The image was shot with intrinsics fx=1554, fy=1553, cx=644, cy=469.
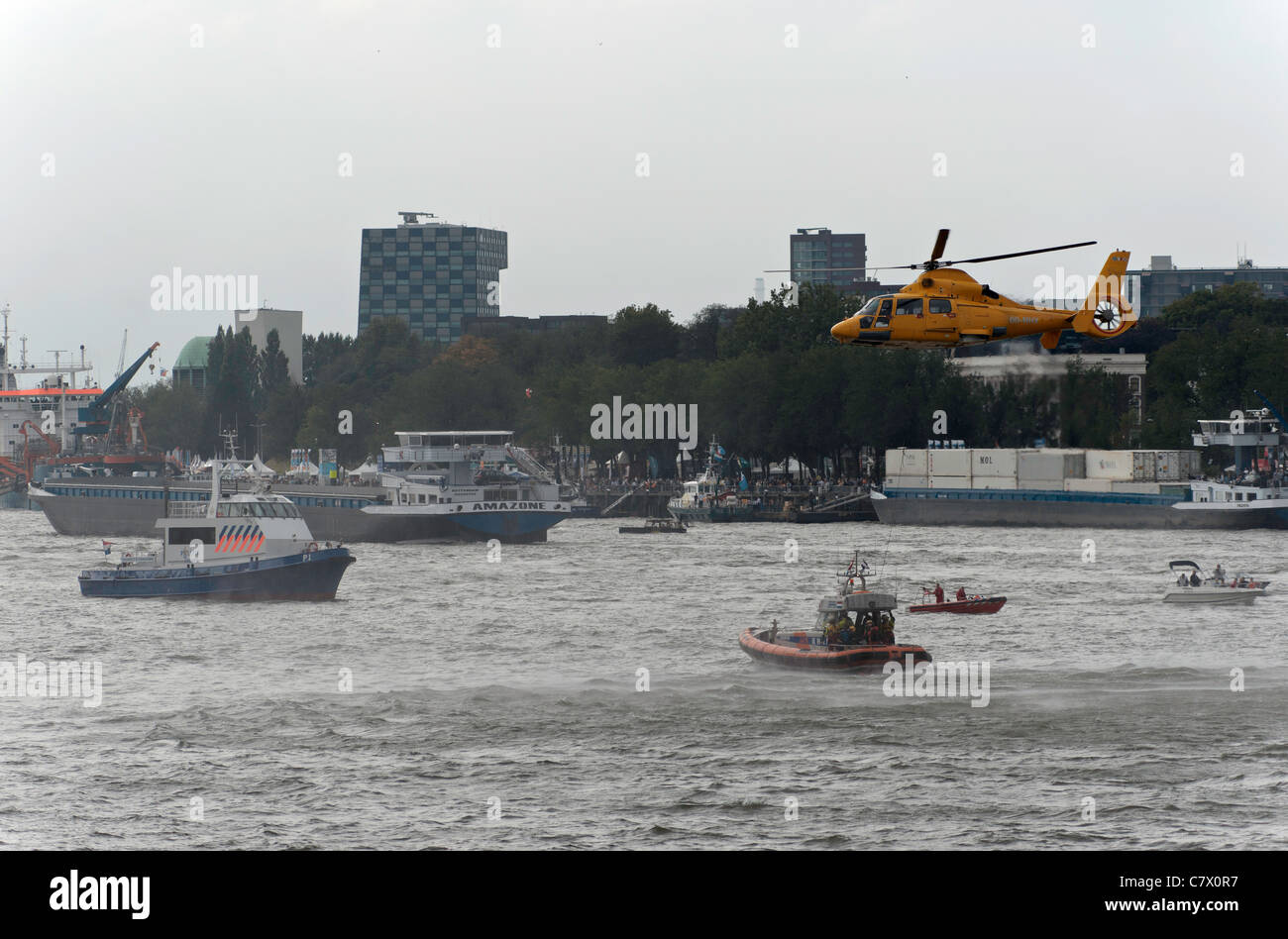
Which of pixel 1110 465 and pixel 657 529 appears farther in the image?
pixel 1110 465

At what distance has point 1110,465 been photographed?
141m

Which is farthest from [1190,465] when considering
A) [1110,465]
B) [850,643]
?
[850,643]

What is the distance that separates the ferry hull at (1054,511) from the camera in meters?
127

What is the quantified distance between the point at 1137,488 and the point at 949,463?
19.6 metres

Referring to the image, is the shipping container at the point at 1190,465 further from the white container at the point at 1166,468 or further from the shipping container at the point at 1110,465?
the shipping container at the point at 1110,465

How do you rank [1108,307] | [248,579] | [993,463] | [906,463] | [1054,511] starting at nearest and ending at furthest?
1. [1108,307]
2. [248,579]
3. [1054,511]
4. [993,463]
5. [906,463]

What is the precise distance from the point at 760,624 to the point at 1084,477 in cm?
9020

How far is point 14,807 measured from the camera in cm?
3284

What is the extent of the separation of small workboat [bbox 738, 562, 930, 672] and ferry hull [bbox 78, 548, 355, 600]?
29.1 metres

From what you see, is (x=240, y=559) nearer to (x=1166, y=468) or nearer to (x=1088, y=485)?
(x=1088, y=485)

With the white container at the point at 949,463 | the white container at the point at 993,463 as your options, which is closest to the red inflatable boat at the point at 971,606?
the white container at the point at 993,463

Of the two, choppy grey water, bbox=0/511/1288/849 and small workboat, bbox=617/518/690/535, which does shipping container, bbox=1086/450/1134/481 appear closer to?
small workboat, bbox=617/518/690/535

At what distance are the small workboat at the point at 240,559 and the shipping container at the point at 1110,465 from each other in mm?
87889
